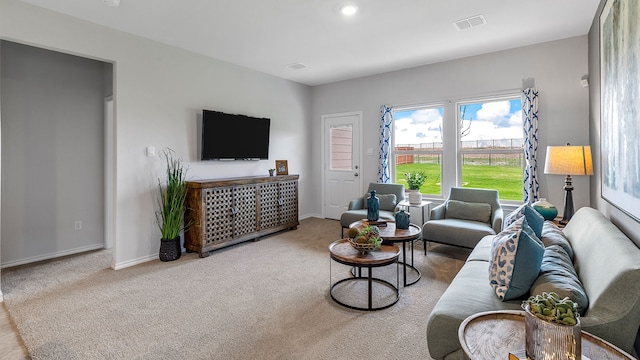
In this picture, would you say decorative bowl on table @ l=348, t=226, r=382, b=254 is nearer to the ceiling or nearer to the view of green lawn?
the ceiling

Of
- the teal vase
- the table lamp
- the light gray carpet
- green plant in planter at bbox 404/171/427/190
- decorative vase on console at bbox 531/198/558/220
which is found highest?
the table lamp

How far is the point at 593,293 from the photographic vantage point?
139 centimetres

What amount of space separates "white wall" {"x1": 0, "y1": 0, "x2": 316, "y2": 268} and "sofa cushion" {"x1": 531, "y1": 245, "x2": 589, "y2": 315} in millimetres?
3896

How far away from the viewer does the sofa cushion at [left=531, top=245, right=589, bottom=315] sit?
4.59ft

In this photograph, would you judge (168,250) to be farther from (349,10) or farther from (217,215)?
(349,10)

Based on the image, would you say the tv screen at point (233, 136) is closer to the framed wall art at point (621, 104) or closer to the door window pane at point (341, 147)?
the door window pane at point (341, 147)

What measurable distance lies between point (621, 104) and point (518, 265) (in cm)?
→ 120

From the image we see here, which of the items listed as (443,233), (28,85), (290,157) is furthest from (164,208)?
(443,233)

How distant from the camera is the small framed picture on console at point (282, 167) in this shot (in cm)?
542

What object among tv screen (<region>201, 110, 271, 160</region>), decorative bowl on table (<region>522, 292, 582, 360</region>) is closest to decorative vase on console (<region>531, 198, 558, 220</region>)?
decorative bowl on table (<region>522, 292, 582, 360</region>)

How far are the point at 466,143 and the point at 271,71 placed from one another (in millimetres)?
3261

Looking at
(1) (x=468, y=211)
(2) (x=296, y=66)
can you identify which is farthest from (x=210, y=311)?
(2) (x=296, y=66)

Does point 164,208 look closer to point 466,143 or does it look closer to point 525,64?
point 466,143

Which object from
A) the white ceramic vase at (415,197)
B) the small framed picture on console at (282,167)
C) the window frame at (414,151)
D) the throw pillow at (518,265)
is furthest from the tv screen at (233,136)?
the throw pillow at (518,265)
